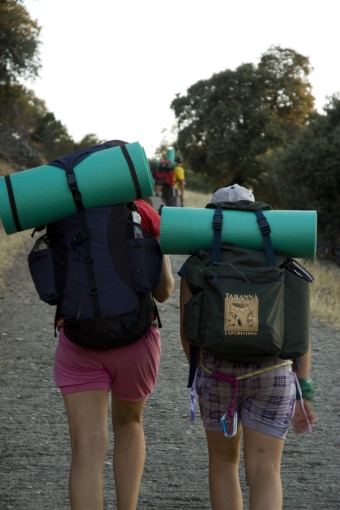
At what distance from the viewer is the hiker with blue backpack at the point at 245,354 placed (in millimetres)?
2441

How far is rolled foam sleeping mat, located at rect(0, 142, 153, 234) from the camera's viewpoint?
8.54 feet

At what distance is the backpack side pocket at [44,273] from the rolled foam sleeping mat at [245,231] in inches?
17.1

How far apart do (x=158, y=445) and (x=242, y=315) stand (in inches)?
86.8

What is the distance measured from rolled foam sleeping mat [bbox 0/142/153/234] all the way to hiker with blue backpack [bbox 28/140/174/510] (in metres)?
0.02

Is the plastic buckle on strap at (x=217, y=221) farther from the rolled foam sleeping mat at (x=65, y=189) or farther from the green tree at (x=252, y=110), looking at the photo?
the green tree at (x=252, y=110)

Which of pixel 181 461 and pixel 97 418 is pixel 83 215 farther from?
pixel 181 461

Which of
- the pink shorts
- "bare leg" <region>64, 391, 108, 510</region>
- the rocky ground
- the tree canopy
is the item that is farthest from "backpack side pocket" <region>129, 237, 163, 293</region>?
the tree canopy

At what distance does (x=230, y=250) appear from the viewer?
2.52m

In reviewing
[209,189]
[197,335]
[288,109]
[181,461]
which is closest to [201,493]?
[181,461]

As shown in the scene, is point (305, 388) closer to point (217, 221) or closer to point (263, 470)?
point (263, 470)

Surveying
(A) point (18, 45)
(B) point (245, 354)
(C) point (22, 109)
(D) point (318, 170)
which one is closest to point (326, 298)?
(B) point (245, 354)

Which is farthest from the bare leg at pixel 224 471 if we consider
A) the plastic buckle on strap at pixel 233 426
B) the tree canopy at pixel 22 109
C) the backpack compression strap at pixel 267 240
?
the tree canopy at pixel 22 109

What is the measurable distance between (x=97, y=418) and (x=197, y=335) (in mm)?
521

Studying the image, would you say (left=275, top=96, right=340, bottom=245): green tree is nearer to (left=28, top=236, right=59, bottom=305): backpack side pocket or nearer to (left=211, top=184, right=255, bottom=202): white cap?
(left=211, top=184, right=255, bottom=202): white cap
